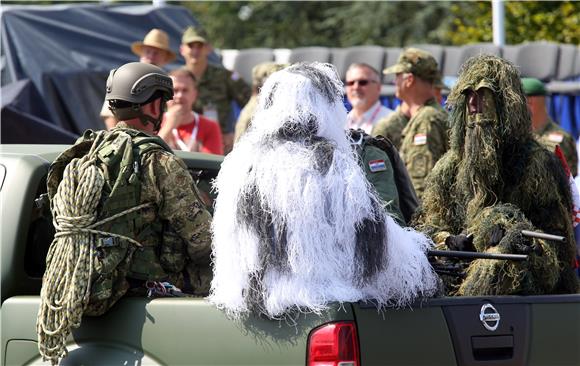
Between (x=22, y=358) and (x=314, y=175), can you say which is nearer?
(x=314, y=175)

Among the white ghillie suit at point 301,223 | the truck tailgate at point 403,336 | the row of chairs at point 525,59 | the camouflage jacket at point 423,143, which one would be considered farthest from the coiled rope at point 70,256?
the row of chairs at point 525,59

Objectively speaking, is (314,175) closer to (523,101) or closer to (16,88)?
(523,101)

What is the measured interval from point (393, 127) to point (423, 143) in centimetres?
64

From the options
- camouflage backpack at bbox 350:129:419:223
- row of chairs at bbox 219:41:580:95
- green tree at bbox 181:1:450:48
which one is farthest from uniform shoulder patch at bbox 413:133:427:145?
green tree at bbox 181:1:450:48

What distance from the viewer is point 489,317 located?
12.8 feet

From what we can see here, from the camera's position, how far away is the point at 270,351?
364 cm

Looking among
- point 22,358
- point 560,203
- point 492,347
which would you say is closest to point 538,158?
point 560,203

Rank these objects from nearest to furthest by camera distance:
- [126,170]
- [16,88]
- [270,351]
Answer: [270,351], [126,170], [16,88]

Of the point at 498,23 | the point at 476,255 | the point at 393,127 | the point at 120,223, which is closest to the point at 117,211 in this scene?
the point at 120,223

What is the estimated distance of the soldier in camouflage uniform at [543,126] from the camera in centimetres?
800

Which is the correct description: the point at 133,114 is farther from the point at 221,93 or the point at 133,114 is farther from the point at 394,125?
the point at 221,93

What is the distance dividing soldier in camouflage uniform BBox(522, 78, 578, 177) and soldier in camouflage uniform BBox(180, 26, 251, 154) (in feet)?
9.30

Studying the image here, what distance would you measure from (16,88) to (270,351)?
23.2 feet

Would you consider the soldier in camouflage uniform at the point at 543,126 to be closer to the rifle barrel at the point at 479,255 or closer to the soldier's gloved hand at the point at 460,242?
the soldier's gloved hand at the point at 460,242
